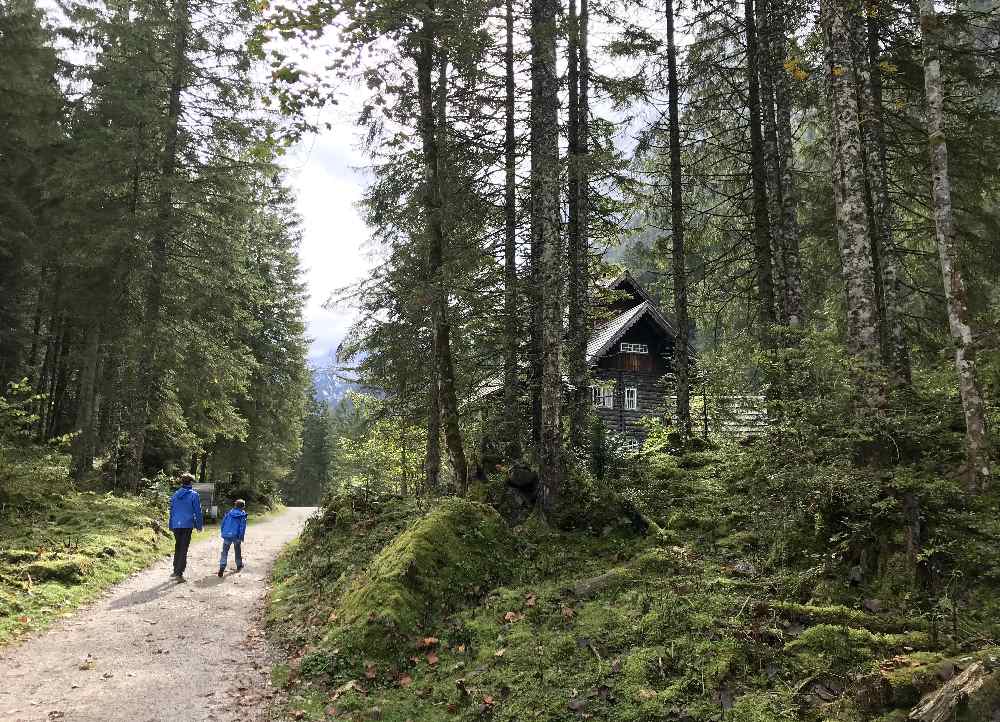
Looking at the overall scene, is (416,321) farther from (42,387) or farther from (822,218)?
(42,387)

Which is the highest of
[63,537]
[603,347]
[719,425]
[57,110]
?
[57,110]

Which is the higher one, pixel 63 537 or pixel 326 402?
pixel 326 402

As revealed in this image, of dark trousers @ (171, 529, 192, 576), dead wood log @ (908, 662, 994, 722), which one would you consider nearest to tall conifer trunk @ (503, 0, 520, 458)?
dark trousers @ (171, 529, 192, 576)

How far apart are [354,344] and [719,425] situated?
934 centimetres

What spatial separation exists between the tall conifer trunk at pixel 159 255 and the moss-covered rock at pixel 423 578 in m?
12.3

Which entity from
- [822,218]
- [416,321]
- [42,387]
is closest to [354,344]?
[416,321]

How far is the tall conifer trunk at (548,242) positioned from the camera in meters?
9.54

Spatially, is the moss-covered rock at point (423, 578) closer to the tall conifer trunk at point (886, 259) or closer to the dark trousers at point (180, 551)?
the dark trousers at point (180, 551)

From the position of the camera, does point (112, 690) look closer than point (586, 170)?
Yes

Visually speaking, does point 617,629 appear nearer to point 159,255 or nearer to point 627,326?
point 159,255

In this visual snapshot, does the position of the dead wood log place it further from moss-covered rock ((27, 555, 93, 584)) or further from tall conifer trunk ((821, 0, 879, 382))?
moss-covered rock ((27, 555, 93, 584))

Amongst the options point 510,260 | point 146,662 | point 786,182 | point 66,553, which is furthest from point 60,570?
point 786,182

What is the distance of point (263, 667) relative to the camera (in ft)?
24.7

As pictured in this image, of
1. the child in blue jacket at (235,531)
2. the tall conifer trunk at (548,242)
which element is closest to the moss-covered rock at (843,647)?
the tall conifer trunk at (548,242)
